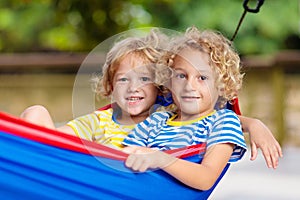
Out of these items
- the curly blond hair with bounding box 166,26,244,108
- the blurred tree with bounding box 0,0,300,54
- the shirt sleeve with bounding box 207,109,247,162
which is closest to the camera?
the shirt sleeve with bounding box 207,109,247,162

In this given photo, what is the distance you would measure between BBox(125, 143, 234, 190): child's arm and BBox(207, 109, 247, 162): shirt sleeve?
1cm

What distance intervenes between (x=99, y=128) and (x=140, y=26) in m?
5.27

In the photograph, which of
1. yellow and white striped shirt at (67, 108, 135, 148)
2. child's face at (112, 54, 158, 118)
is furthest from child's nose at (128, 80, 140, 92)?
yellow and white striped shirt at (67, 108, 135, 148)

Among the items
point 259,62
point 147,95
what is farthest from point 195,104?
point 259,62

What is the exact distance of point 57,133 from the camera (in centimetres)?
159

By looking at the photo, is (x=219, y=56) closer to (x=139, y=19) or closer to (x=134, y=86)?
(x=134, y=86)

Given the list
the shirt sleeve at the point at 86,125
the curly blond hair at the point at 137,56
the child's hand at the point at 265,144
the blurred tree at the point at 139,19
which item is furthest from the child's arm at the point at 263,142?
the blurred tree at the point at 139,19

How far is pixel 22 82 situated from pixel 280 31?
242 cm

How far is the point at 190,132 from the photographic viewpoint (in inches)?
70.7

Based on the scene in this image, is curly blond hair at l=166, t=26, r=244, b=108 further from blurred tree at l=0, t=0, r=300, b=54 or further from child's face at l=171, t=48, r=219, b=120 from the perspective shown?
blurred tree at l=0, t=0, r=300, b=54

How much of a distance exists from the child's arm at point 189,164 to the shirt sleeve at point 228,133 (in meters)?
0.01

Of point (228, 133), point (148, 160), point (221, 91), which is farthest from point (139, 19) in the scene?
point (148, 160)

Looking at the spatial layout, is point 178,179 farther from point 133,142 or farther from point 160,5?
point 160,5

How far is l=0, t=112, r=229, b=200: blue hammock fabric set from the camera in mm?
1595
